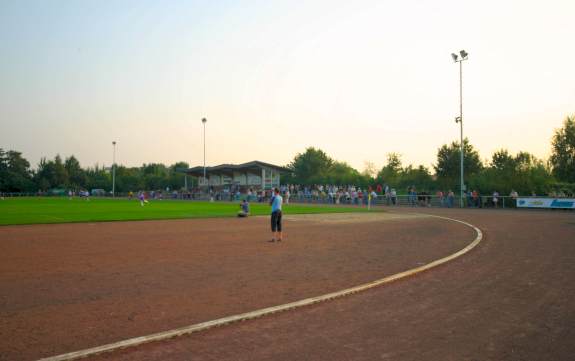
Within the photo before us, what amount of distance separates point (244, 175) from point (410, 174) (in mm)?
32854

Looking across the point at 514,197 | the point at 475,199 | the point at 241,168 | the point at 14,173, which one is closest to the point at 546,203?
the point at 514,197

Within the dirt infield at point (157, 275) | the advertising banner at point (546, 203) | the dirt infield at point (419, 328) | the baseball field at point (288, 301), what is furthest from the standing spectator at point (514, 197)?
the dirt infield at point (419, 328)

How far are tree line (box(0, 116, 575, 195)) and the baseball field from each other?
98.2ft

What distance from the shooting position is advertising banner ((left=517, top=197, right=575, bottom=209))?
3288 cm

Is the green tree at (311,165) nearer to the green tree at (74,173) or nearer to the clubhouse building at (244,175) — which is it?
the clubhouse building at (244,175)

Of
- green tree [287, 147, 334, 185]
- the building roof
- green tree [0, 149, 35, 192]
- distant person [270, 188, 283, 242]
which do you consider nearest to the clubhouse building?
the building roof

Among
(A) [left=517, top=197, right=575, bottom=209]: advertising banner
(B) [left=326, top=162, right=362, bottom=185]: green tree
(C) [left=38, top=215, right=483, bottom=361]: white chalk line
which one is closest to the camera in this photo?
(C) [left=38, top=215, right=483, bottom=361]: white chalk line

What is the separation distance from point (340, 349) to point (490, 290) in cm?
396

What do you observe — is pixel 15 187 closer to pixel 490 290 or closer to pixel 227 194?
pixel 227 194

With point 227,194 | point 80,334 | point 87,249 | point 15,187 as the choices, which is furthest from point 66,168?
point 80,334

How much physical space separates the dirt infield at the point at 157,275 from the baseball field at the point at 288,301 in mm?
32

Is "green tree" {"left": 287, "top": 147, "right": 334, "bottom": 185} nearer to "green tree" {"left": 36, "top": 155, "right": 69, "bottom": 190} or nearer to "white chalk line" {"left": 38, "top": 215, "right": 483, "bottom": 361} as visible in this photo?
"green tree" {"left": 36, "top": 155, "right": 69, "bottom": 190}

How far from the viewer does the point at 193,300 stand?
6.69 metres

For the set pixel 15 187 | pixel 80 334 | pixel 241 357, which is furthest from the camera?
pixel 15 187
